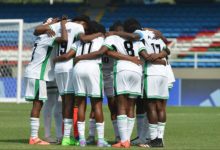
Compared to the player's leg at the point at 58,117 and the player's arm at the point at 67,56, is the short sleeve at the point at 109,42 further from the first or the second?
the player's leg at the point at 58,117

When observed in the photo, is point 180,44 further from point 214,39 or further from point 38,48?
point 38,48

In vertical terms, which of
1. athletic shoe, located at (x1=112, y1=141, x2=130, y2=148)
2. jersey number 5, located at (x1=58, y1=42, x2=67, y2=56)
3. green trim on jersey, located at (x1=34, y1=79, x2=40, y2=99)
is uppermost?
jersey number 5, located at (x1=58, y1=42, x2=67, y2=56)

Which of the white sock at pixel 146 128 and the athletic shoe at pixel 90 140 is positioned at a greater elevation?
the white sock at pixel 146 128

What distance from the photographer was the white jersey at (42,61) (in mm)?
13602

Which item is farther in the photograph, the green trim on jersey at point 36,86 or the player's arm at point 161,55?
the green trim on jersey at point 36,86

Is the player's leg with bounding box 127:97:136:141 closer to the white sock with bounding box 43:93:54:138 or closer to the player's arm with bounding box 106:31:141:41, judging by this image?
the player's arm with bounding box 106:31:141:41

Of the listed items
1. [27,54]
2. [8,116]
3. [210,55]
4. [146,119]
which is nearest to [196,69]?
[210,55]

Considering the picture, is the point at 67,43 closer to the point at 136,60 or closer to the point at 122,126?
the point at 136,60

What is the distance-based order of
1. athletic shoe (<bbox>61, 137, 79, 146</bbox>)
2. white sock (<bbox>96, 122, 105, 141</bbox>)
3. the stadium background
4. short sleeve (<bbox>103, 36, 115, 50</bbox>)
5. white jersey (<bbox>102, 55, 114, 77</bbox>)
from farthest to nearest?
1. the stadium background
2. white jersey (<bbox>102, 55, 114, 77</bbox>)
3. athletic shoe (<bbox>61, 137, 79, 146</bbox>)
4. short sleeve (<bbox>103, 36, 115, 50</bbox>)
5. white sock (<bbox>96, 122, 105, 141</bbox>)

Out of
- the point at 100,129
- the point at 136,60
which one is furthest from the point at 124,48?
the point at 100,129

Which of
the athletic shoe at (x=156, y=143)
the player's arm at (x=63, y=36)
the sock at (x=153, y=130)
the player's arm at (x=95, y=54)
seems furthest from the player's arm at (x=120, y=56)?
the athletic shoe at (x=156, y=143)

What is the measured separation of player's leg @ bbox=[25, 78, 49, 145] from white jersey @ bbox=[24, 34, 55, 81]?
11 centimetres

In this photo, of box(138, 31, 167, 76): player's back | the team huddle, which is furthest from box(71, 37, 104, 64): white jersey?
box(138, 31, 167, 76): player's back

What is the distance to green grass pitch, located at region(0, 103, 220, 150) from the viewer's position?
13372mm
